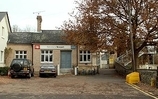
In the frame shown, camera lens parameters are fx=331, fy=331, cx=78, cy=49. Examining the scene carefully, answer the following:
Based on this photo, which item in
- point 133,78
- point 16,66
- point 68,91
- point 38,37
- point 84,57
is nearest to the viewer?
point 68,91

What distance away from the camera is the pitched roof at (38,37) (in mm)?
40812

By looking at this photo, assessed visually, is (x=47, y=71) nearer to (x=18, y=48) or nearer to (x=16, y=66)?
(x=16, y=66)

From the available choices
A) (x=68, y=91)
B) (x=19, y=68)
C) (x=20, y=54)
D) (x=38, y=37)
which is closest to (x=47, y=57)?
(x=38, y=37)

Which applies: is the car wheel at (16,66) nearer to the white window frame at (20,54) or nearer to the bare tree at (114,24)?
the bare tree at (114,24)

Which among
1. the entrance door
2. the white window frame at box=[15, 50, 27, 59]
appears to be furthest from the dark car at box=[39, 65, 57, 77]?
the white window frame at box=[15, 50, 27, 59]

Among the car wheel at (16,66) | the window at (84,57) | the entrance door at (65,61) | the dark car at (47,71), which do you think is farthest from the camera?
the window at (84,57)

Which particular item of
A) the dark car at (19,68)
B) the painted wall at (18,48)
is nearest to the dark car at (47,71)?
the dark car at (19,68)

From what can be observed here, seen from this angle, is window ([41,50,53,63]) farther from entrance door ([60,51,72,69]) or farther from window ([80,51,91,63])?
window ([80,51,91,63])

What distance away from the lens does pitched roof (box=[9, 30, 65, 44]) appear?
40.8 meters

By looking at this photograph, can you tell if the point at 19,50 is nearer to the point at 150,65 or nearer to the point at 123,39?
the point at 123,39

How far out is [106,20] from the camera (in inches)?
1296

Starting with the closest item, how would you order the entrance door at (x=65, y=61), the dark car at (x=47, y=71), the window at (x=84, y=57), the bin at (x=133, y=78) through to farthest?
the bin at (x=133, y=78) < the dark car at (x=47, y=71) < the entrance door at (x=65, y=61) < the window at (x=84, y=57)

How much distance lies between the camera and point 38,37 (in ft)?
137

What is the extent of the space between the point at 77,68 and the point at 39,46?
5.36m
